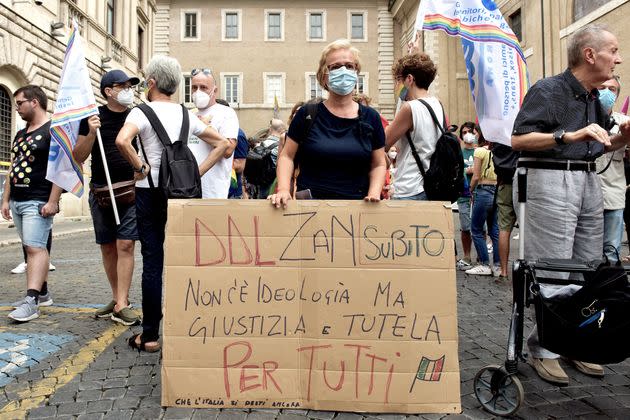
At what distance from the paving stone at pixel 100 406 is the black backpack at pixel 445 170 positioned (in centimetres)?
215

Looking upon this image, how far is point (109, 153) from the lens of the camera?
404cm

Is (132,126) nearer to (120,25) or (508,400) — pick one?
(508,400)

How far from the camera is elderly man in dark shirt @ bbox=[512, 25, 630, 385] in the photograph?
9.52 ft

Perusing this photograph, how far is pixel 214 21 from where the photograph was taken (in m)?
33.9

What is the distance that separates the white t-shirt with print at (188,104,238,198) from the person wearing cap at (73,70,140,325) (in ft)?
2.00

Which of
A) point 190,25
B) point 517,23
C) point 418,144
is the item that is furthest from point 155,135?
point 190,25

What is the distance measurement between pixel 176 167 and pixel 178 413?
55.6 inches

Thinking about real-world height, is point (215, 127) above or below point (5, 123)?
below

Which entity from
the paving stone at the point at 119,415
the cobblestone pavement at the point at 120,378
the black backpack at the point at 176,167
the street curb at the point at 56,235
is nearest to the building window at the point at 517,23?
the street curb at the point at 56,235

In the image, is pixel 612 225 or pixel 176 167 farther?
pixel 612 225

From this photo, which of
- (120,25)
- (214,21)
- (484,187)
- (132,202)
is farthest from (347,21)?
(132,202)

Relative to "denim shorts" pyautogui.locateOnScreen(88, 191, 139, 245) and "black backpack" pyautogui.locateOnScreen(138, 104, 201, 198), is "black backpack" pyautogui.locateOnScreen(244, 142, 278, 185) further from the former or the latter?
"black backpack" pyautogui.locateOnScreen(138, 104, 201, 198)

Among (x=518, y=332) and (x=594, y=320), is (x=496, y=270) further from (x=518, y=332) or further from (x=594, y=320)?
(x=594, y=320)

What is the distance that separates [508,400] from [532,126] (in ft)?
4.70
